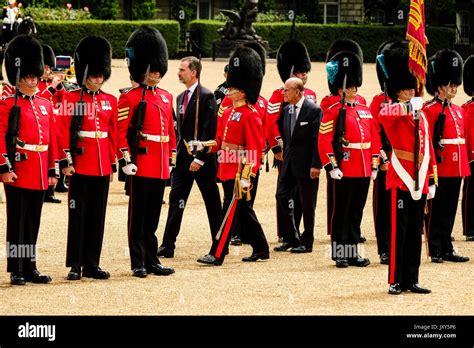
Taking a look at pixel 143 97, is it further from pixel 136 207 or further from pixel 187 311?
pixel 187 311

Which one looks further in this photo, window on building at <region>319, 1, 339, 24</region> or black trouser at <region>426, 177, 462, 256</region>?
window on building at <region>319, 1, 339, 24</region>

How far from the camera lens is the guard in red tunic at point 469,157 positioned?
979cm

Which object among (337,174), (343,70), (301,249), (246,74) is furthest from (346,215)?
(246,74)

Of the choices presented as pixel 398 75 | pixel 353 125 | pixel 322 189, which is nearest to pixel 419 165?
pixel 398 75

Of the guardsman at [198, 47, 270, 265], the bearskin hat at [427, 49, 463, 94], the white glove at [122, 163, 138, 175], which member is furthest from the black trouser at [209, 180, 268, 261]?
the bearskin hat at [427, 49, 463, 94]

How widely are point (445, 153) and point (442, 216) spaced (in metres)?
0.43

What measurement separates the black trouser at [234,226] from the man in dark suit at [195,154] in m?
0.35

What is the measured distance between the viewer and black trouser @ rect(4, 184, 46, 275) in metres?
7.90

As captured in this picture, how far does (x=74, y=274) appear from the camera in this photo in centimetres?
807

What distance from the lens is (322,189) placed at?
13156 millimetres

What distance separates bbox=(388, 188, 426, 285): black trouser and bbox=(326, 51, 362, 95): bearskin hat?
146 cm

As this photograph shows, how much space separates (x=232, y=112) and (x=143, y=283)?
1.43 metres

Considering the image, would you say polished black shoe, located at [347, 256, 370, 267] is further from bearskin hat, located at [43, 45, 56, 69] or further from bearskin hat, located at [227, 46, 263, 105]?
bearskin hat, located at [43, 45, 56, 69]

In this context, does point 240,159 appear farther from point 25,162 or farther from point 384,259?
point 25,162
